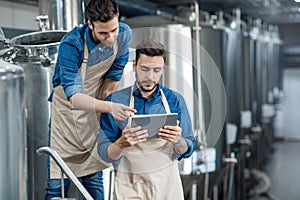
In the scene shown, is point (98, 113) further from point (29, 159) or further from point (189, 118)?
point (29, 159)

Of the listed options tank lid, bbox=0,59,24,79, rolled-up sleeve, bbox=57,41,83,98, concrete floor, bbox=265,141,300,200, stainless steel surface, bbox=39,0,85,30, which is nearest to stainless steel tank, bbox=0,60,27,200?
tank lid, bbox=0,59,24,79

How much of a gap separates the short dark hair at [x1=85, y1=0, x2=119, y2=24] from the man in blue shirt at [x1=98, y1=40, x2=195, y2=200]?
0.46 feet

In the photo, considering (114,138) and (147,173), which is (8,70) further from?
(147,173)

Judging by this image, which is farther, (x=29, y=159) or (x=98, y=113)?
(x=29, y=159)

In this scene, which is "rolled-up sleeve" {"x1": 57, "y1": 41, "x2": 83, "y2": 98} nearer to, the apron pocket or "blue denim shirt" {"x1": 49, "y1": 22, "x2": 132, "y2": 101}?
"blue denim shirt" {"x1": 49, "y1": 22, "x2": 132, "y2": 101}

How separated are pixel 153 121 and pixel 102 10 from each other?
0.41m

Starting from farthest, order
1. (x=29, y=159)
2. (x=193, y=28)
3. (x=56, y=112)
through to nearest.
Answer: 1. (x=193, y=28)
2. (x=29, y=159)
3. (x=56, y=112)

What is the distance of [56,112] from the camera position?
1999mm

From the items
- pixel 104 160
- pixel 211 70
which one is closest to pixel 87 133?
pixel 104 160

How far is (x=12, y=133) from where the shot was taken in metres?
1.57

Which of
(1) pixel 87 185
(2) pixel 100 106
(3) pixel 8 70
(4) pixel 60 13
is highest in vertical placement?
(4) pixel 60 13

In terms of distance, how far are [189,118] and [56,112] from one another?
1.67 ft

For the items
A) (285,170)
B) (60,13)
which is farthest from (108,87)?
(285,170)

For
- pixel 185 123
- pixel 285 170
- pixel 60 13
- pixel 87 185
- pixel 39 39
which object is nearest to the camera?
pixel 185 123
